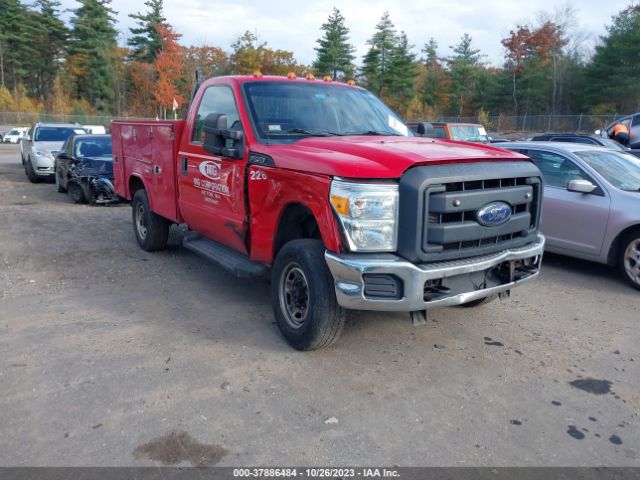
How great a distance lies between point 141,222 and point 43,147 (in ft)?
32.5

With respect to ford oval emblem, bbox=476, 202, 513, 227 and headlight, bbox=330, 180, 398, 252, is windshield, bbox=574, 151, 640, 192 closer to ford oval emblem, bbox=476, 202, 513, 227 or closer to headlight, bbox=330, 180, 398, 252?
ford oval emblem, bbox=476, 202, 513, 227

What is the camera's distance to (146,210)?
7199 mm

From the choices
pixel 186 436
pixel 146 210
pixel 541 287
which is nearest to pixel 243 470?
pixel 186 436

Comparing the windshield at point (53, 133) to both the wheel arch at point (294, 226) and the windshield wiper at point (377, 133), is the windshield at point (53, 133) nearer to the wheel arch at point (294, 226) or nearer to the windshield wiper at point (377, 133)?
the windshield wiper at point (377, 133)

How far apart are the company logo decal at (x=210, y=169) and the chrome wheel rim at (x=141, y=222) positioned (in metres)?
2.34

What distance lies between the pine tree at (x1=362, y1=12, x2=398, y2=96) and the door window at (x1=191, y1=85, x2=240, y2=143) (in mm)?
54045

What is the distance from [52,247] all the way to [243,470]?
6.11 metres

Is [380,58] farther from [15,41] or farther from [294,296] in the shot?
[294,296]

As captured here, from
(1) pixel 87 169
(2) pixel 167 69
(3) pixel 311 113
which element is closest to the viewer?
(3) pixel 311 113

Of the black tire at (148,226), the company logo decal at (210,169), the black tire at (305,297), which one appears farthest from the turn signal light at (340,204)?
the black tire at (148,226)

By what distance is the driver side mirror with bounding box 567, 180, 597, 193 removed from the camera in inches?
253

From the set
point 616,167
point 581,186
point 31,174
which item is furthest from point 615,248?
point 31,174

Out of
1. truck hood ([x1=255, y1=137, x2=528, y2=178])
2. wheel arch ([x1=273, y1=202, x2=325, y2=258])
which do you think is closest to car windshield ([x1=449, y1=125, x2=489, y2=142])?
truck hood ([x1=255, y1=137, x2=528, y2=178])

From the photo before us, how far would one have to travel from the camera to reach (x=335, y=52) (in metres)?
54.8
